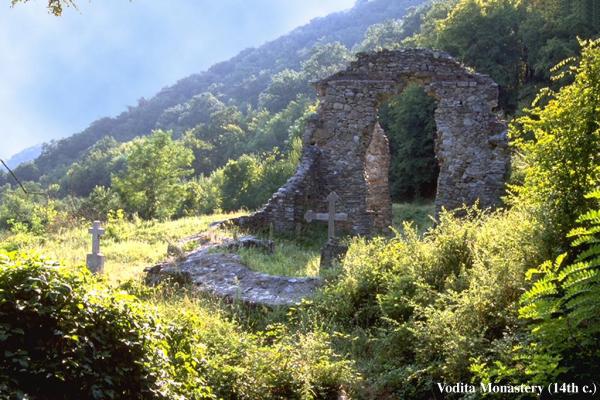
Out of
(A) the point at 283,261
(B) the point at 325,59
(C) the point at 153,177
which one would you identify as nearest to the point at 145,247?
(A) the point at 283,261

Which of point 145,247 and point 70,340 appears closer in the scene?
point 70,340

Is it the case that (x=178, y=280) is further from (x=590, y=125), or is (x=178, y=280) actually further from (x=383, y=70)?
(x=383, y=70)

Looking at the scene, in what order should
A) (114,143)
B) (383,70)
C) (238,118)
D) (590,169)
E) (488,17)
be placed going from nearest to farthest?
(590,169), (383,70), (488,17), (238,118), (114,143)

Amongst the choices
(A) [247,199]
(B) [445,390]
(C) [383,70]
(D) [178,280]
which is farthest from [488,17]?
(B) [445,390]

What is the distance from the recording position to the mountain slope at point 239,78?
81688 millimetres

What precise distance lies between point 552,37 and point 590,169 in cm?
2200

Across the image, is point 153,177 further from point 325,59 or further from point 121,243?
point 325,59

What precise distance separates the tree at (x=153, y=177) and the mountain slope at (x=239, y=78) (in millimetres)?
40547

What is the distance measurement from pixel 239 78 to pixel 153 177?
235 ft

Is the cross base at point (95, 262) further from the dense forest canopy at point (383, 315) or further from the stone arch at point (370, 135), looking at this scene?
the stone arch at point (370, 135)

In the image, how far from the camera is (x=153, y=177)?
31859mm

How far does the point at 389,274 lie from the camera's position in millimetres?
6977

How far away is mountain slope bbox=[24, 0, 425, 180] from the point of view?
8169 centimetres

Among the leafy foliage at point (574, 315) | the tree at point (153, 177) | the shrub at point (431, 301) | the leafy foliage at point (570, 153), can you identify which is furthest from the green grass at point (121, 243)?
the tree at point (153, 177)
